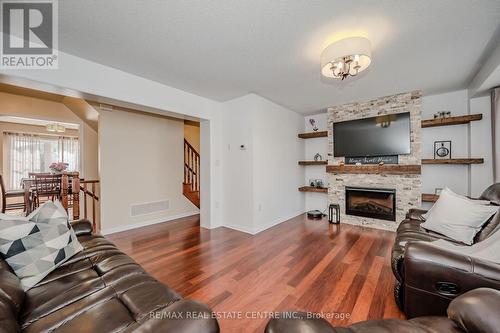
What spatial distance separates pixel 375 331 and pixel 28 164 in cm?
895


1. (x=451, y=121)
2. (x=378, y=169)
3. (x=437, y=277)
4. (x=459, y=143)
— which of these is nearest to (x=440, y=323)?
(x=437, y=277)

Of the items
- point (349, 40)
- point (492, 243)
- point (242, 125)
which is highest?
point (349, 40)

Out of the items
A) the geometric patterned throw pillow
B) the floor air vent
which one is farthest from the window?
the geometric patterned throw pillow

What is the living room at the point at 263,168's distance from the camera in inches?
48.0

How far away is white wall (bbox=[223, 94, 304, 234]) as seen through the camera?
3691 mm

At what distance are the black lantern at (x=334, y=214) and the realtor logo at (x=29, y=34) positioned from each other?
473cm

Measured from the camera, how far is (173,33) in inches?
78.4

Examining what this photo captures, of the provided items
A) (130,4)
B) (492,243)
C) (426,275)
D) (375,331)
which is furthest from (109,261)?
(492,243)

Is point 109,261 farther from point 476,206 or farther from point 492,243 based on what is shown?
point 476,206

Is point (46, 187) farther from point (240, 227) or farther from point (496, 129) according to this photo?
point (496, 129)

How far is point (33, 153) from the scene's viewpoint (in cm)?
623

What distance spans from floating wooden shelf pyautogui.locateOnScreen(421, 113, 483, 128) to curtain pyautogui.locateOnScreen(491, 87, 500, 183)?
21 cm

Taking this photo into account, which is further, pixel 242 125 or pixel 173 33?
pixel 242 125

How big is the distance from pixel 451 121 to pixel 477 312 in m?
3.74
